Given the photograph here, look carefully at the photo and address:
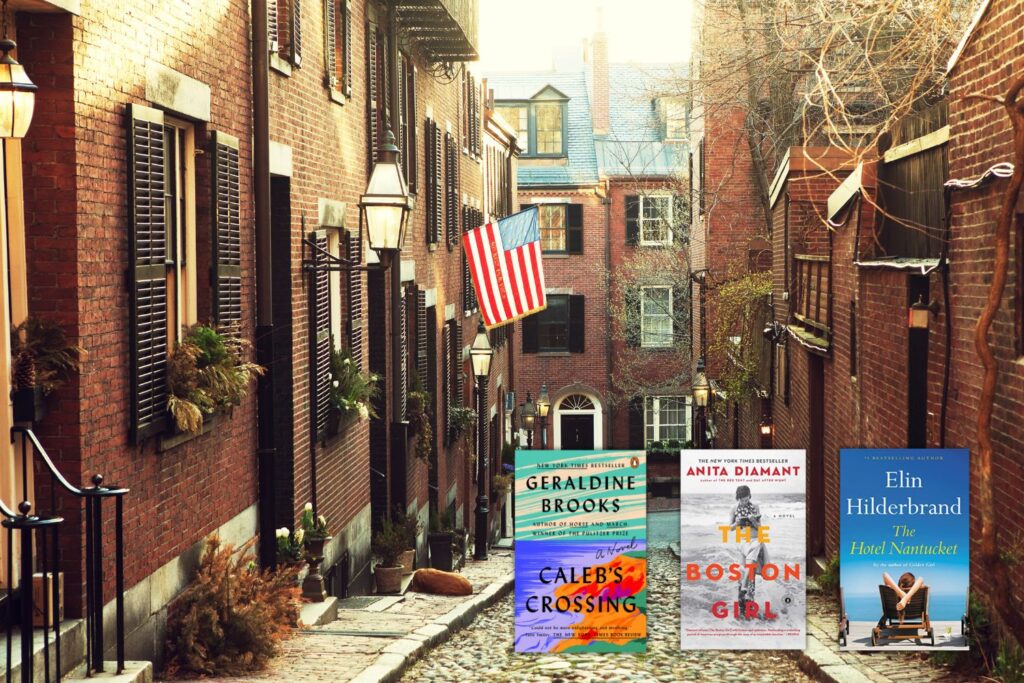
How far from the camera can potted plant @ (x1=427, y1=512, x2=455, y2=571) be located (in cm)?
2003

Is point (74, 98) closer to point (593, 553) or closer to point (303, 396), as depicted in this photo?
point (593, 553)

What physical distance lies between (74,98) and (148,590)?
3079mm

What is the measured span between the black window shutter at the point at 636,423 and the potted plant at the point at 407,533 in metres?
24.9

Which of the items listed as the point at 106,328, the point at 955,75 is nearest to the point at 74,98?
the point at 106,328

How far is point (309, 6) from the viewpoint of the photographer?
1289cm

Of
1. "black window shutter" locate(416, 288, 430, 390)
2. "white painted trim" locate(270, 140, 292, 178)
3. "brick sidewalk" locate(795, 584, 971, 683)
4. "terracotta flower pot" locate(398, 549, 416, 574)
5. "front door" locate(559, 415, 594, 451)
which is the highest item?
"white painted trim" locate(270, 140, 292, 178)

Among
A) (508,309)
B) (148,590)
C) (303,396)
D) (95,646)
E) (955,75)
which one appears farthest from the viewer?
(508,309)

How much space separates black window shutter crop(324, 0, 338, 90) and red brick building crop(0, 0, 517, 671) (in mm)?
56

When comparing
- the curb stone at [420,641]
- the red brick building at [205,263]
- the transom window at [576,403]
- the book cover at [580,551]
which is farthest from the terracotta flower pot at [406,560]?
the transom window at [576,403]

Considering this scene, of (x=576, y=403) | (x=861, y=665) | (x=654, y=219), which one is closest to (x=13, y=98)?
(x=861, y=665)

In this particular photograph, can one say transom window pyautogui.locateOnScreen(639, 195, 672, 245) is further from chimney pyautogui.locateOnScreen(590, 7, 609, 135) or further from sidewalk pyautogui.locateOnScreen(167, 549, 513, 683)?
sidewalk pyautogui.locateOnScreen(167, 549, 513, 683)

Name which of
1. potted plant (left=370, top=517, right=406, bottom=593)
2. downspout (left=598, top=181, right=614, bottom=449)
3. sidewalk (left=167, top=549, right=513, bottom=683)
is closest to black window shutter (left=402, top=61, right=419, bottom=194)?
potted plant (left=370, top=517, right=406, bottom=593)

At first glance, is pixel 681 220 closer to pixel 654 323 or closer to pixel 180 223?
pixel 654 323

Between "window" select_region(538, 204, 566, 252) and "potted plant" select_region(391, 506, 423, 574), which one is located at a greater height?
"window" select_region(538, 204, 566, 252)
